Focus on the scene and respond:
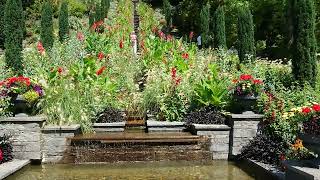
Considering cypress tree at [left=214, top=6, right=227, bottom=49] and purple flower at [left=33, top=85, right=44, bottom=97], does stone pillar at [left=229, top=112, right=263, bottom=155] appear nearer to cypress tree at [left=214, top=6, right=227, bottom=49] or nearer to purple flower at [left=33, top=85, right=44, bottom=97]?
purple flower at [left=33, top=85, right=44, bottom=97]

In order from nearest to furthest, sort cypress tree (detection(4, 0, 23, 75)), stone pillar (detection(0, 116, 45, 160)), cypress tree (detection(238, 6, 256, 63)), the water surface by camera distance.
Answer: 1. the water surface
2. stone pillar (detection(0, 116, 45, 160))
3. cypress tree (detection(4, 0, 23, 75))
4. cypress tree (detection(238, 6, 256, 63))

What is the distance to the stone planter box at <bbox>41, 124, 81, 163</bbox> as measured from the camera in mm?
7984

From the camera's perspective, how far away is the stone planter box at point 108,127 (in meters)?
8.80

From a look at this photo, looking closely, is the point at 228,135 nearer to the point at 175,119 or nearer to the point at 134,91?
the point at 175,119

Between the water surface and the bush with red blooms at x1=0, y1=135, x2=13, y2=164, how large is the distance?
0.33 m

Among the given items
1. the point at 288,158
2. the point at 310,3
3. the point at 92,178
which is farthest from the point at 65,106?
the point at 310,3

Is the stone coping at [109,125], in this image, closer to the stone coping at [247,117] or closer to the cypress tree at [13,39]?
the stone coping at [247,117]

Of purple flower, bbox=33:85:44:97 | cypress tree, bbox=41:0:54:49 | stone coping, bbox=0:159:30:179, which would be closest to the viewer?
stone coping, bbox=0:159:30:179

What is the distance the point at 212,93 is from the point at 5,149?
378 cm

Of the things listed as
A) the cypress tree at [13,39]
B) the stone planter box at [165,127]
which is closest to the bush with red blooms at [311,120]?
the stone planter box at [165,127]

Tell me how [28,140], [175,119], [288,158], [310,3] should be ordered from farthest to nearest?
[310,3] → [175,119] → [28,140] → [288,158]

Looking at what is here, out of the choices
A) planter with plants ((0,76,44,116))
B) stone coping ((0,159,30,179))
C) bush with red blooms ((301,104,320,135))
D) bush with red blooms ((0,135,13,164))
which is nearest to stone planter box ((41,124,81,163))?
stone coping ((0,159,30,179))

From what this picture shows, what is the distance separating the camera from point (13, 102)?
26.5ft

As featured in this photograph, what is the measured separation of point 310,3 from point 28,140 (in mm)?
6303
